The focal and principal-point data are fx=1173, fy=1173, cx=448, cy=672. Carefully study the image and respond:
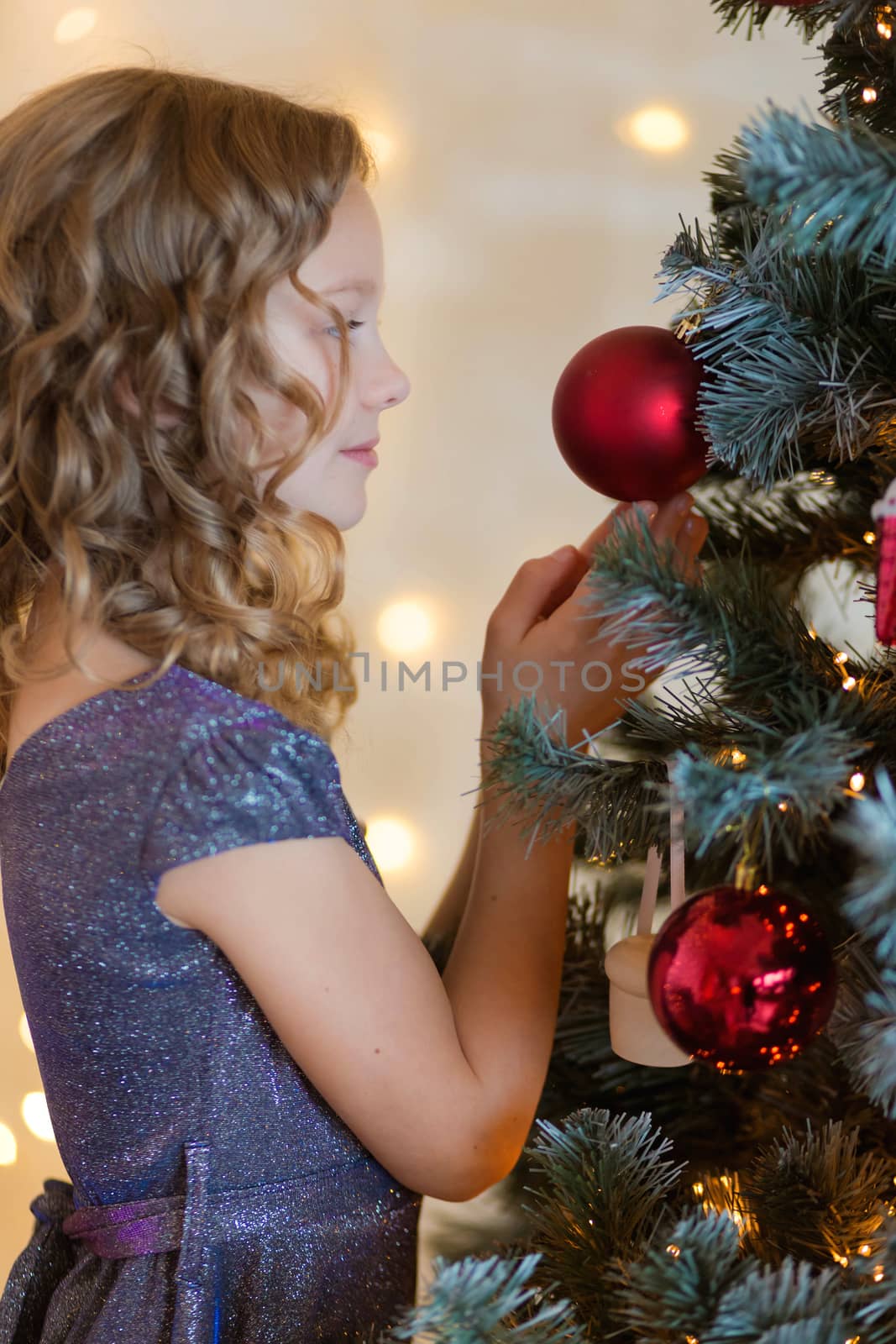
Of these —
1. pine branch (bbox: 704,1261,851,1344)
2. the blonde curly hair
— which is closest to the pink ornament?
pine branch (bbox: 704,1261,851,1344)

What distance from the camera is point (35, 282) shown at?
2.09ft

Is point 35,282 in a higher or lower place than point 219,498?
higher

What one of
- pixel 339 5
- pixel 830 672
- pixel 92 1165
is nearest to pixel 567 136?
pixel 339 5

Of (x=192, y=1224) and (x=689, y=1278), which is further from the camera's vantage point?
(x=192, y=1224)

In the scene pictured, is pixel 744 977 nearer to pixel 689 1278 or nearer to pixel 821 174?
pixel 689 1278

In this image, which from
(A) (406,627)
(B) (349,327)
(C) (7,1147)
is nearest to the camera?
(B) (349,327)

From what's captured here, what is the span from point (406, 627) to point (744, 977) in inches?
32.6

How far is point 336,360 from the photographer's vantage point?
67 centimetres

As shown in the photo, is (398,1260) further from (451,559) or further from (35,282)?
(451,559)

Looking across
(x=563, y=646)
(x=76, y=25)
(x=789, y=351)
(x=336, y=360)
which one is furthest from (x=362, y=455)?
(x=76, y=25)

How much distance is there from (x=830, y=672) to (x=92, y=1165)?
46cm

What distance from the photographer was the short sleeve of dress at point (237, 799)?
1.78 feet

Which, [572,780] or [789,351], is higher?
[789,351]

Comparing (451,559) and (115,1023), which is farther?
(451,559)
